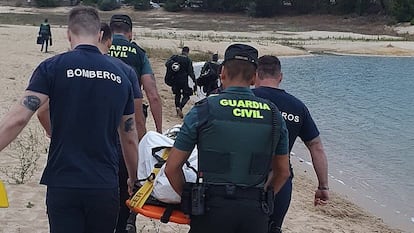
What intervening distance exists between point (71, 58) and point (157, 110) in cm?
238

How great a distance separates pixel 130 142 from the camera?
13.5 ft

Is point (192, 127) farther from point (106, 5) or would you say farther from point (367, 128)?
point (106, 5)

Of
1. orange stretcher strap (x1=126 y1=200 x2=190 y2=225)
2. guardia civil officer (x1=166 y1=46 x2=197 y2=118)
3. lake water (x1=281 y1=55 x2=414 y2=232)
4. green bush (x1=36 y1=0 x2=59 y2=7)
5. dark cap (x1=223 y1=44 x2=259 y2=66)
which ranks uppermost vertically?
dark cap (x1=223 y1=44 x2=259 y2=66)

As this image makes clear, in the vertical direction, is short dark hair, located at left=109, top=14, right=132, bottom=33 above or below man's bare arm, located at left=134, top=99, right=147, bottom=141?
A: above

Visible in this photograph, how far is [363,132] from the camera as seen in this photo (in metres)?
18.9

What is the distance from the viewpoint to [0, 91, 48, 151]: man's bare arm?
138 inches

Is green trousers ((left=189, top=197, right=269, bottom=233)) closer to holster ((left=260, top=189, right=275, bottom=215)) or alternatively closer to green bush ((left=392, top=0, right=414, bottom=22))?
holster ((left=260, top=189, right=275, bottom=215))

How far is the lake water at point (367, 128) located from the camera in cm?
1202

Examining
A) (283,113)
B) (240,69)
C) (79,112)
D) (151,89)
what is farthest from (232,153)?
(151,89)

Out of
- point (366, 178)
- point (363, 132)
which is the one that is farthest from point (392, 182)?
point (363, 132)

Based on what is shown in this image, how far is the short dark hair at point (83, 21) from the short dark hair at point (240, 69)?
0.74 metres

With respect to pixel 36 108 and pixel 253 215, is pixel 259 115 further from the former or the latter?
pixel 36 108

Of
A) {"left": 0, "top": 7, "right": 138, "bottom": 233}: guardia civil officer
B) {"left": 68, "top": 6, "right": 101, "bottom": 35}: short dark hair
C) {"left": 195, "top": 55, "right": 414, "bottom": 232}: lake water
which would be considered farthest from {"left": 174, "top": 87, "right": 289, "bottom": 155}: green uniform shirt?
{"left": 195, "top": 55, "right": 414, "bottom": 232}: lake water

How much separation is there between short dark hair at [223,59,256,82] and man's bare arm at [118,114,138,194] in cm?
64
